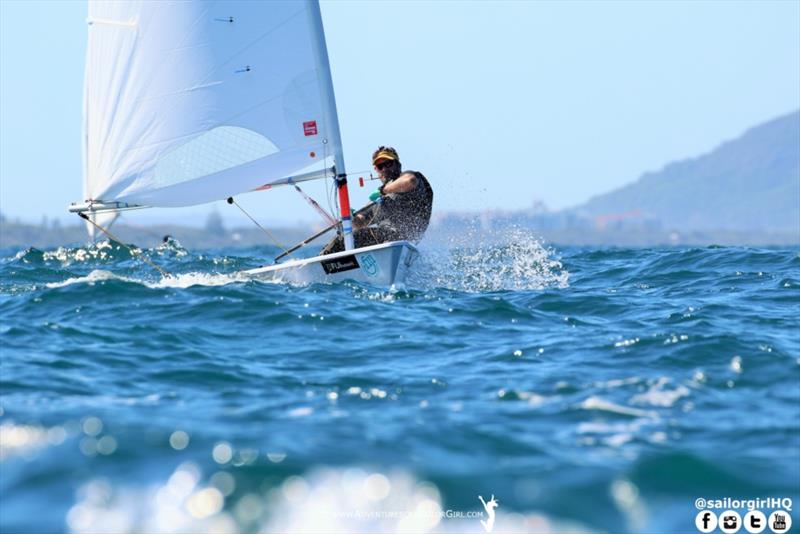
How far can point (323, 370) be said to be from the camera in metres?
9.89

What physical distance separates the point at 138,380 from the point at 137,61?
23.5ft

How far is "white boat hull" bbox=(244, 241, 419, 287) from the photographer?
14.8 metres

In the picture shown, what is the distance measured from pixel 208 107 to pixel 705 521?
428 inches

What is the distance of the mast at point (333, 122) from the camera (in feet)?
50.8

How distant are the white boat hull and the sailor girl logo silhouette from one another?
337 inches

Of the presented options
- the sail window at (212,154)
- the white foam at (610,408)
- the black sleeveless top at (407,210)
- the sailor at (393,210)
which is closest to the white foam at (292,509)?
the white foam at (610,408)

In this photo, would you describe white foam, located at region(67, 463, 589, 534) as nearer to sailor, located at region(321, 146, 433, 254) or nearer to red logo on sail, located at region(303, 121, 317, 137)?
red logo on sail, located at region(303, 121, 317, 137)

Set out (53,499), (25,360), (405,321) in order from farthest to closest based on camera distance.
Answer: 1. (405,321)
2. (25,360)
3. (53,499)

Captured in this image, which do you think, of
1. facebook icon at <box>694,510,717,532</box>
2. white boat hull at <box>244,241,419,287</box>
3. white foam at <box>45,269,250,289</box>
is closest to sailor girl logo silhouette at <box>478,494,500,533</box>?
facebook icon at <box>694,510,717,532</box>

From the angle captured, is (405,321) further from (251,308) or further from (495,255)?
(495,255)

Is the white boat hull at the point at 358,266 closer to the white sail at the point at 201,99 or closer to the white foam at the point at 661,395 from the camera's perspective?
the white sail at the point at 201,99

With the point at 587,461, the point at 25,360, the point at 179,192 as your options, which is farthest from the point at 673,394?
the point at 179,192

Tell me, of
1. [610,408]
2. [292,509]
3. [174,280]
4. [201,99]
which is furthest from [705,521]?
[201,99]

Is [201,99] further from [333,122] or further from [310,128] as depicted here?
[333,122]
